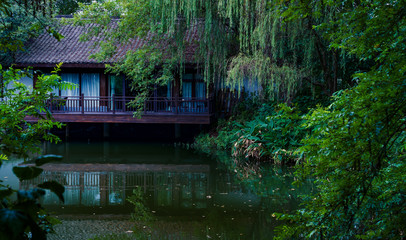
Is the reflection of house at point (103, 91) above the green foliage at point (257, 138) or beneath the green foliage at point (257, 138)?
above

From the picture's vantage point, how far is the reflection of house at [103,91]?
15.4 meters

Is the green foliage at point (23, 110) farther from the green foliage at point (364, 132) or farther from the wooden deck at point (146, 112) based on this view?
the wooden deck at point (146, 112)

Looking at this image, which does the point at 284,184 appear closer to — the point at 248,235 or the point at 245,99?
the point at 248,235

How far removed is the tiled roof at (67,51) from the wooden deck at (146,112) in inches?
62.6

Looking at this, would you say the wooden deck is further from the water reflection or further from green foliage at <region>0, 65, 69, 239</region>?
green foliage at <region>0, 65, 69, 239</region>

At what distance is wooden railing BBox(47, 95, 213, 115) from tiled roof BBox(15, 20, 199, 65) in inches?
60.4

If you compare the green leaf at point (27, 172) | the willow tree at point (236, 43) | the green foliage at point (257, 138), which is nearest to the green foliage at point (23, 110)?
the green leaf at point (27, 172)

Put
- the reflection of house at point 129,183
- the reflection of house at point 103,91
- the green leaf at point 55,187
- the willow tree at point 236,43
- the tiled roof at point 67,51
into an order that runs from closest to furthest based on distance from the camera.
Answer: the green leaf at point 55,187 → the reflection of house at point 129,183 → the willow tree at point 236,43 → the reflection of house at point 103,91 → the tiled roof at point 67,51

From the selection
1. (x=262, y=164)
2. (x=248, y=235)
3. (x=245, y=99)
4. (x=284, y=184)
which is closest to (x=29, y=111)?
(x=248, y=235)

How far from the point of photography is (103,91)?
56.3 feet

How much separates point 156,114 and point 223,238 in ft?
32.4

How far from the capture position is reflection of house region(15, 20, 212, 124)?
1545 cm

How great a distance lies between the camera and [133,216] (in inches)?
273

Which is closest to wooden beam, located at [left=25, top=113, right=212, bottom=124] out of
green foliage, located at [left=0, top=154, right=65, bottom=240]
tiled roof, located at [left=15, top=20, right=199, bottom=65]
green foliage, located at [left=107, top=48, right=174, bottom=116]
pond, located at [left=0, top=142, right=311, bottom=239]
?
green foliage, located at [left=107, top=48, right=174, bottom=116]
